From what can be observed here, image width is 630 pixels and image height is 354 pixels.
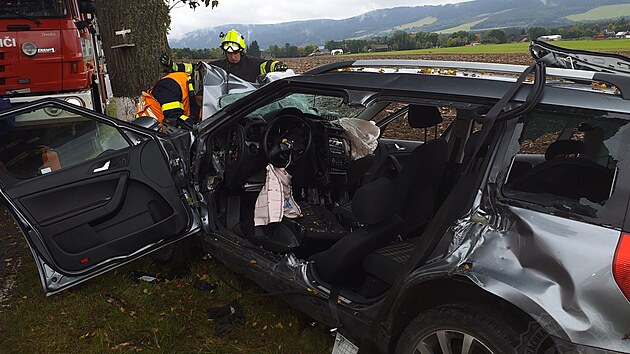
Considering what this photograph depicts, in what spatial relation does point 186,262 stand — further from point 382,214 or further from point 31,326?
point 382,214

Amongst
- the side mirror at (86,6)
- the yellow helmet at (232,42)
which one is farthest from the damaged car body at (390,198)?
the side mirror at (86,6)

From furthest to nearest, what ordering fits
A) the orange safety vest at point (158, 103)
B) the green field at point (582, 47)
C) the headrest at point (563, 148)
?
the green field at point (582, 47) → the orange safety vest at point (158, 103) → the headrest at point (563, 148)

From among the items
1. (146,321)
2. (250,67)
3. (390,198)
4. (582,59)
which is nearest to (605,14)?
(250,67)

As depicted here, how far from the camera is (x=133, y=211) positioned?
3090 millimetres

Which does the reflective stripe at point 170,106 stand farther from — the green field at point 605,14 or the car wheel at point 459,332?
the green field at point 605,14

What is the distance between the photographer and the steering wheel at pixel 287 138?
3.27 metres

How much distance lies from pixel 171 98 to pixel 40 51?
1.85 meters

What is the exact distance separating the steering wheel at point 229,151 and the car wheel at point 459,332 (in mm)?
1717

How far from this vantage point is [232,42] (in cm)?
570

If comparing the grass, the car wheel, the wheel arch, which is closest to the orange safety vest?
the grass

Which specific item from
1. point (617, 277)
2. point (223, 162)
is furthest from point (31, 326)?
point (617, 277)

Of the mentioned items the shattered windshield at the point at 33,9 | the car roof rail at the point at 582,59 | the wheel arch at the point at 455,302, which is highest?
the shattered windshield at the point at 33,9

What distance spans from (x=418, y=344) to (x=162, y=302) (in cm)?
190

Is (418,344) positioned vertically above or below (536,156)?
below
